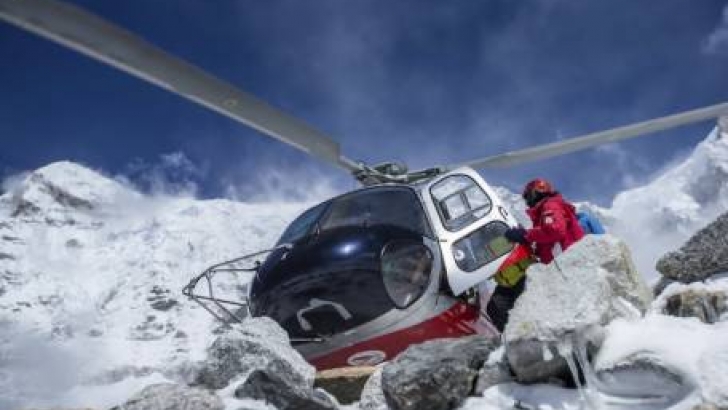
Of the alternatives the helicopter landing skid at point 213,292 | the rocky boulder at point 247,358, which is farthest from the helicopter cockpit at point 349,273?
the rocky boulder at point 247,358

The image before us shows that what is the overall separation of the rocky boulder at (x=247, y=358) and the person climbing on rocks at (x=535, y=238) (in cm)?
266

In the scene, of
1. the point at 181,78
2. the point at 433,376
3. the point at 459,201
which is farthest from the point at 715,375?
the point at 459,201

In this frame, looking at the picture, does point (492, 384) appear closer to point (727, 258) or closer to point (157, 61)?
point (727, 258)

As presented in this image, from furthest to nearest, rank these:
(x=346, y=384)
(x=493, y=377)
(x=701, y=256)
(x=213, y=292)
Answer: (x=213, y=292), (x=701, y=256), (x=346, y=384), (x=493, y=377)

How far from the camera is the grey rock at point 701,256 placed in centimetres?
479

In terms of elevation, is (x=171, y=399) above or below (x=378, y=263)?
below

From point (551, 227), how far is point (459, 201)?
1387mm

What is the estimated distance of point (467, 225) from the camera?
723cm

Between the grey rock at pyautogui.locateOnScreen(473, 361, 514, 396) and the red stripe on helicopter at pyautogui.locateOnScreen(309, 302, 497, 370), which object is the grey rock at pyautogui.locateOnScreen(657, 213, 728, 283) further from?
the red stripe on helicopter at pyautogui.locateOnScreen(309, 302, 497, 370)

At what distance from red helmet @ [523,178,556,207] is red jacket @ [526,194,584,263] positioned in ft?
0.36

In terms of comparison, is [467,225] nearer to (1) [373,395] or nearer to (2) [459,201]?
(2) [459,201]

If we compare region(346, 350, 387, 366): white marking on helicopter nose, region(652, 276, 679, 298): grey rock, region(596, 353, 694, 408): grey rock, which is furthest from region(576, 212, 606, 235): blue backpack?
region(596, 353, 694, 408): grey rock

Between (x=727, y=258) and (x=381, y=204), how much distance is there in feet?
11.8

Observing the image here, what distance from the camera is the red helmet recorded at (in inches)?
275
